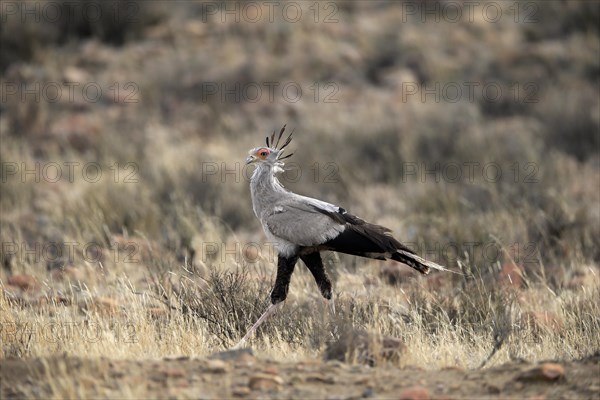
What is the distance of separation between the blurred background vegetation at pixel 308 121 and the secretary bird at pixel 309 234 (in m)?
1.97

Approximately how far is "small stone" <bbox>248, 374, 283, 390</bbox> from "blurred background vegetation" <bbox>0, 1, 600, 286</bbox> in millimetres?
3723

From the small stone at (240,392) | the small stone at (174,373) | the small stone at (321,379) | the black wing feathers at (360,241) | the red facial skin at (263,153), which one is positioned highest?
the red facial skin at (263,153)

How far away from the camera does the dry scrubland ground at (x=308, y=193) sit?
555cm

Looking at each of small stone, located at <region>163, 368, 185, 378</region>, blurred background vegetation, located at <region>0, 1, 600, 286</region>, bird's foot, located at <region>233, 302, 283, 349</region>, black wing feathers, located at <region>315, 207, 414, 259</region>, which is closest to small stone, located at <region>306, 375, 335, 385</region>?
small stone, located at <region>163, 368, 185, 378</region>

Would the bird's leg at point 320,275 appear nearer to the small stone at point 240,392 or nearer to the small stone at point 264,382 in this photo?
the small stone at point 264,382

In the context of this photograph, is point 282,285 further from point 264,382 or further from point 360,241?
point 264,382

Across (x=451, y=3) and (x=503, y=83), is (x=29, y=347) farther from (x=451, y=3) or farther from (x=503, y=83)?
(x=451, y=3)

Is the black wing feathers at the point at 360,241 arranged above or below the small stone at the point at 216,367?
above

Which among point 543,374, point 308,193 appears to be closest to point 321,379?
point 543,374

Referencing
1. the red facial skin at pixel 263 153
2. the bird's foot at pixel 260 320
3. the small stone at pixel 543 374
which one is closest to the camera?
the small stone at pixel 543 374

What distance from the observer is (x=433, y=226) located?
11.1 meters

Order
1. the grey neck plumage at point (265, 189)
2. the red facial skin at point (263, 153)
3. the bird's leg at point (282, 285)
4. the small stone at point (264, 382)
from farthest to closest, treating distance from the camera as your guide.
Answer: the red facial skin at point (263, 153), the grey neck plumage at point (265, 189), the bird's leg at point (282, 285), the small stone at point (264, 382)

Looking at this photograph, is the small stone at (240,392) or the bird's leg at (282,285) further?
the bird's leg at (282,285)

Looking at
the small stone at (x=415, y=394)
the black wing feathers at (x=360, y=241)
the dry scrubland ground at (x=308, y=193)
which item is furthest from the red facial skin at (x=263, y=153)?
the small stone at (x=415, y=394)
